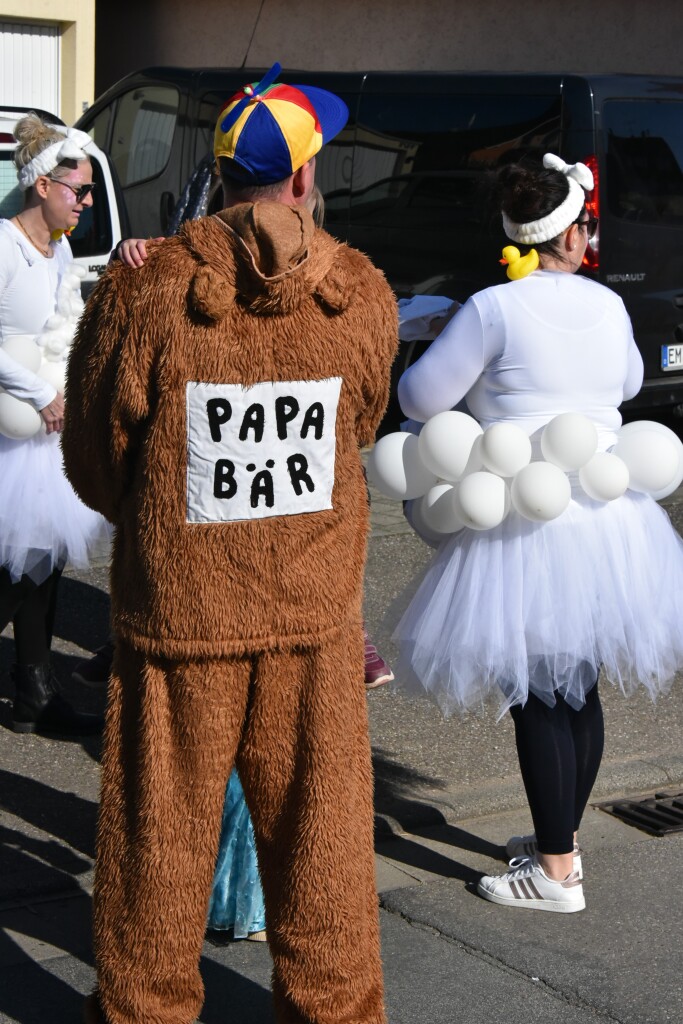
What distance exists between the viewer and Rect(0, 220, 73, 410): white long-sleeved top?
4.86 metres

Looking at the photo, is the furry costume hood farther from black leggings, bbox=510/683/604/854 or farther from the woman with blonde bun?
the woman with blonde bun

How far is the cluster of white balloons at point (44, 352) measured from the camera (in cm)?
488

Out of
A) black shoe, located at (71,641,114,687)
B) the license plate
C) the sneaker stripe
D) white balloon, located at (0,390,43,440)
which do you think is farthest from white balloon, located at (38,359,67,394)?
the license plate

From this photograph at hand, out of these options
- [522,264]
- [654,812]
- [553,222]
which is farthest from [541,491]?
[654,812]

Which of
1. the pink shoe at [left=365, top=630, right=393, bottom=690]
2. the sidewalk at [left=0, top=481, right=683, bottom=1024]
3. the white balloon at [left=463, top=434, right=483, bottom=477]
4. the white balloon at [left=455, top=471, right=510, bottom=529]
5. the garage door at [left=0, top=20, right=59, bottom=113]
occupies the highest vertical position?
the garage door at [left=0, top=20, right=59, bottom=113]

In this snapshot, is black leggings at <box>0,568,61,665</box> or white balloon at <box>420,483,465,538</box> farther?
black leggings at <box>0,568,61,665</box>

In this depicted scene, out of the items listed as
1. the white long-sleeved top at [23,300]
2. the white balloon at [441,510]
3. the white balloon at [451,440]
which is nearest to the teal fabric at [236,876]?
the white balloon at [441,510]

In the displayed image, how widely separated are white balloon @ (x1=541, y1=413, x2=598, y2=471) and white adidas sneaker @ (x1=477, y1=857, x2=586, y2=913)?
1139mm

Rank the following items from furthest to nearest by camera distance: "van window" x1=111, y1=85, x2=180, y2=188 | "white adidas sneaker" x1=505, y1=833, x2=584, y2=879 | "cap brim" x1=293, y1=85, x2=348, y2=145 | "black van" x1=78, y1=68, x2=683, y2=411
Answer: "van window" x1=111, y1=85, x2=180, y2=188
"black van" x1=78, y1=68, x2=683, y2=411
"white adidas sneaker" x1=505, y1=833, x2=584, y2=879
"cap brim" x1=293, y1=85, x2=348, y2=145

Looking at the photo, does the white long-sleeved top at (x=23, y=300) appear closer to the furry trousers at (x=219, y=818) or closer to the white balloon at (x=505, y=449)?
the white balloon at (x=505, y=449)

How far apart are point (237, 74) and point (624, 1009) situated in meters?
8.60

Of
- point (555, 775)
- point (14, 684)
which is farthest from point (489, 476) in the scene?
point (14, 684)

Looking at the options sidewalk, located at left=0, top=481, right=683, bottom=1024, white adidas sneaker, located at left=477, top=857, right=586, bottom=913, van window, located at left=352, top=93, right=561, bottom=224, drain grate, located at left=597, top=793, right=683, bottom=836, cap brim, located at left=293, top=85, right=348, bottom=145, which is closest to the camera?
cap brim, located at left=293, top=85, right=348, bottom=145

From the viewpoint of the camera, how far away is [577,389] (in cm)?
389
